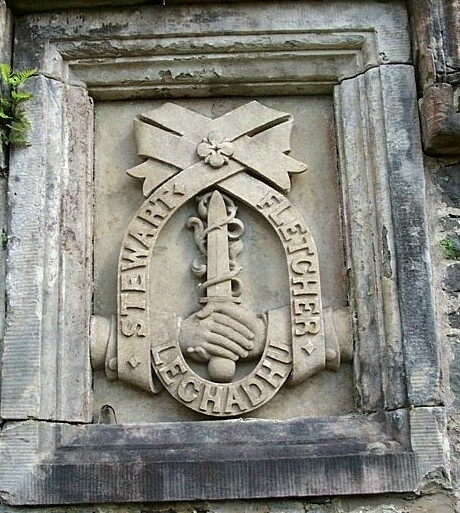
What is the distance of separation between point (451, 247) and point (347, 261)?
1.42 ft

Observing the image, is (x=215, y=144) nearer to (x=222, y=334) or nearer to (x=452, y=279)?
(x=222, y=334)

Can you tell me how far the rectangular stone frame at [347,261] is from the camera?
3.20 m

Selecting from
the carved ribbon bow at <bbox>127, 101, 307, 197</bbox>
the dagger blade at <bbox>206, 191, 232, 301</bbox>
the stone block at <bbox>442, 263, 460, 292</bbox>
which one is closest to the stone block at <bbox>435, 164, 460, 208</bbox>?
the stone block at <bbox>442, 263, 460, 292</bbox>

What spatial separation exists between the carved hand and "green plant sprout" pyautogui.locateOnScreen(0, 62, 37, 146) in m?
1.08

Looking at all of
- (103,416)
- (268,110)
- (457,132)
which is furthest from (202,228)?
(457,132)

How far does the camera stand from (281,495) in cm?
316

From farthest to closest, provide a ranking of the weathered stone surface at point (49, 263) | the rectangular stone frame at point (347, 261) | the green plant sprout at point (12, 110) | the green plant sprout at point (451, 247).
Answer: the green plant sprout at point (12, 110), the green plant sprout at point (451, 247), the weathered stone surface at point (49, 263), the rectangular stone frame at point (347, 261)

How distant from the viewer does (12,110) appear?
366 centimetres

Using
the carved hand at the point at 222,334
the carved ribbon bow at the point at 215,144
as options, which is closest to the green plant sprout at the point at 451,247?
the carved ribbon bow at the point at 215,144

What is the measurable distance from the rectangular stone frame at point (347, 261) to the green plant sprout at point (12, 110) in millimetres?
52

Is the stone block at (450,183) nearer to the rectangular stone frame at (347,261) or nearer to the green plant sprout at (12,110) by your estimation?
the rectangular stone frame at (347,261)

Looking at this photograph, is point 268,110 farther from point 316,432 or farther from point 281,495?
point 281,495

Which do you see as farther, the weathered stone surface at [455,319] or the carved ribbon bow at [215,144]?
the carved ribbon bow at [215,144]

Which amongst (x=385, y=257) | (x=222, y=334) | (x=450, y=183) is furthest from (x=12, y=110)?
(x=450, y=183)
